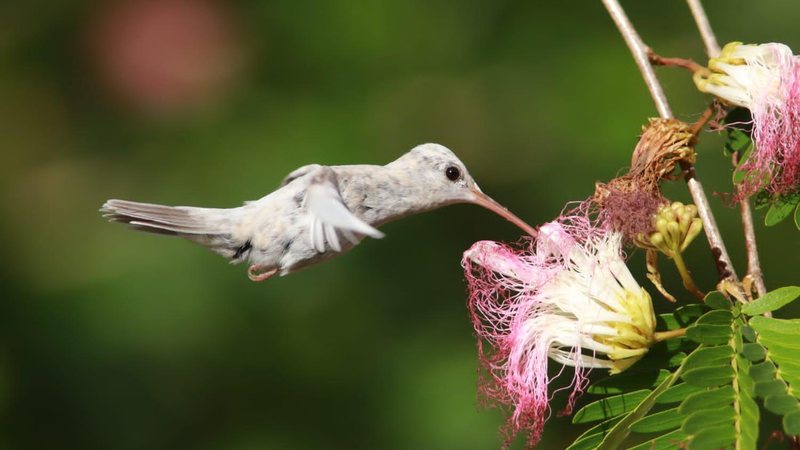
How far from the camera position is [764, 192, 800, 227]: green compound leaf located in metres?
2.16

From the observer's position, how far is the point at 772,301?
1.88 metres

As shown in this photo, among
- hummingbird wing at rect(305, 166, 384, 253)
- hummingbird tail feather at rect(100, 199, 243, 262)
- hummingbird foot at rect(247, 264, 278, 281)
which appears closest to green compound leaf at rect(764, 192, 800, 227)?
hummingbird wing at rect(305, 166, 384, 253)

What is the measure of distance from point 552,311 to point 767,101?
666 mm

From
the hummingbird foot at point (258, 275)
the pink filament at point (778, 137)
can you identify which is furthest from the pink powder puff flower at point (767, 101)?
the hummingbird foot at point (258, 275)

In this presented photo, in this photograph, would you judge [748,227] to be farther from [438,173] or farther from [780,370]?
[438,173]

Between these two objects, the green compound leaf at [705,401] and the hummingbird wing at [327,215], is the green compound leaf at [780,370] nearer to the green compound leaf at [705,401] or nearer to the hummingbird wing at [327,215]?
the green compound leaf at [705,401]

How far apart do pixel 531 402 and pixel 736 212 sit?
2512mm

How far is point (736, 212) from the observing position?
4.41 meters

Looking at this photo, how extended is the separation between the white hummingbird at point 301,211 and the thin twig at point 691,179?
0.44 metres

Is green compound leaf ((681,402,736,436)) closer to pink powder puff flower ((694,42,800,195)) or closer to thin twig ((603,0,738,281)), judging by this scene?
thin twig ((603,0,738,281))

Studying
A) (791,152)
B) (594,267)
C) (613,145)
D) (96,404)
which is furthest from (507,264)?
(96,404)

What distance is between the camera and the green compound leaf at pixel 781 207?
216 cm

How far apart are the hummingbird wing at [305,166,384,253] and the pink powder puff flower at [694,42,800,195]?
2.81 ft

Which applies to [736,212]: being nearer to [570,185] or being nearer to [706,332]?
[570,185]
